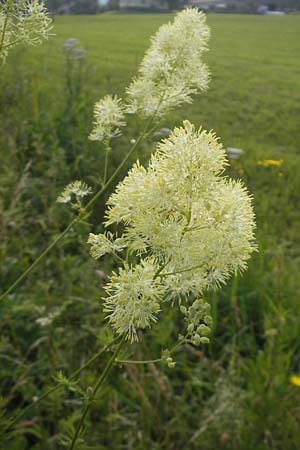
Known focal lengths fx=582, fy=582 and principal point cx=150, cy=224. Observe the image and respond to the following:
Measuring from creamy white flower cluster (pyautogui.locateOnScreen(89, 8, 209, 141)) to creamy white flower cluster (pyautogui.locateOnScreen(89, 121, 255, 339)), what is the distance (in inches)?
Result: 32.3

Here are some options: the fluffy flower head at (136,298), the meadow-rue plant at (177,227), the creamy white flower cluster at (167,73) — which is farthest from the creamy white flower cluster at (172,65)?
the fluffy flower head at (136,298)

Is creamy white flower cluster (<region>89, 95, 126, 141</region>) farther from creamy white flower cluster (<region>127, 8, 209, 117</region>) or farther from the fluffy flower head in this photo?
the fluffy flower head

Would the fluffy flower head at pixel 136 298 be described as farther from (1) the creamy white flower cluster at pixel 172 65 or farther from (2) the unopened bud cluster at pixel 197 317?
(1) the creamy white flower cluster at pixel 172 65

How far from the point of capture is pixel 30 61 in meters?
9.48

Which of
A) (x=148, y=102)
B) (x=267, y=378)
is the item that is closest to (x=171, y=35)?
(x=148, y=102)

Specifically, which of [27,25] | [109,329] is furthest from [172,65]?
[109,329]

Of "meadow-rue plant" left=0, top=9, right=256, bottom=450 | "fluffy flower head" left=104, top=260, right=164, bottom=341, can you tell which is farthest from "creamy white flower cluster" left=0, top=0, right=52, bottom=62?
"fluffy flower head" left=104, top=260, right=164, bottom=341

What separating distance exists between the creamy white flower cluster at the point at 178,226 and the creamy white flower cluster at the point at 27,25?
1.61 ft

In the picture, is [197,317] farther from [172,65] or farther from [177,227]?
[172,65]

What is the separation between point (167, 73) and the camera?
5.74 feet

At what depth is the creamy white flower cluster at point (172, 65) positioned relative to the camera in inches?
69.2

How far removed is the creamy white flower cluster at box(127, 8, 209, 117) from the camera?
176 cm

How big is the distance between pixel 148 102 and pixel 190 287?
960 millimetres

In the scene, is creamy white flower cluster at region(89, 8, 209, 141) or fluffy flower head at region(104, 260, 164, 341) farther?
creamy white flower cluster at region(89, 8, 209, 141)
